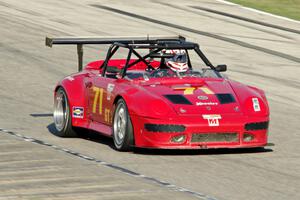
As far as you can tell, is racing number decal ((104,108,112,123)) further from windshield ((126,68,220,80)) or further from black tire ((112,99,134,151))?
windshield ((126,68,220,80))

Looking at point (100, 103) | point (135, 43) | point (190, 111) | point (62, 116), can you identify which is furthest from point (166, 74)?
point (62, 116)

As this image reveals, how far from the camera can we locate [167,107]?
45.1 feet

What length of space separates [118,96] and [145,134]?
0.86 metres

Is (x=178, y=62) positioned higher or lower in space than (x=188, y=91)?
higher

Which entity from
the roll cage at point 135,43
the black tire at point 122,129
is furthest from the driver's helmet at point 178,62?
the black tire at point 122,129

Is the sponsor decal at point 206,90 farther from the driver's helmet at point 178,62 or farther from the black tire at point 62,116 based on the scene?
the black tire at point 62,116

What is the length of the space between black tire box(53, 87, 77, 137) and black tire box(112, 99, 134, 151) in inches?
56.3

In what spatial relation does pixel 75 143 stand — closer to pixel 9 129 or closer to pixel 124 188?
pixel 9 129

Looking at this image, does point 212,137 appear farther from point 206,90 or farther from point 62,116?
point 62,116

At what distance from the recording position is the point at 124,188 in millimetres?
11438

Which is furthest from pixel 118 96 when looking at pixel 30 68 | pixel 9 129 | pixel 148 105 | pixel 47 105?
pixel 30 68

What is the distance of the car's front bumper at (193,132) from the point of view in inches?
535

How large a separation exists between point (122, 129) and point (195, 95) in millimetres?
1037

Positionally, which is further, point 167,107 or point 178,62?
point 178,62
